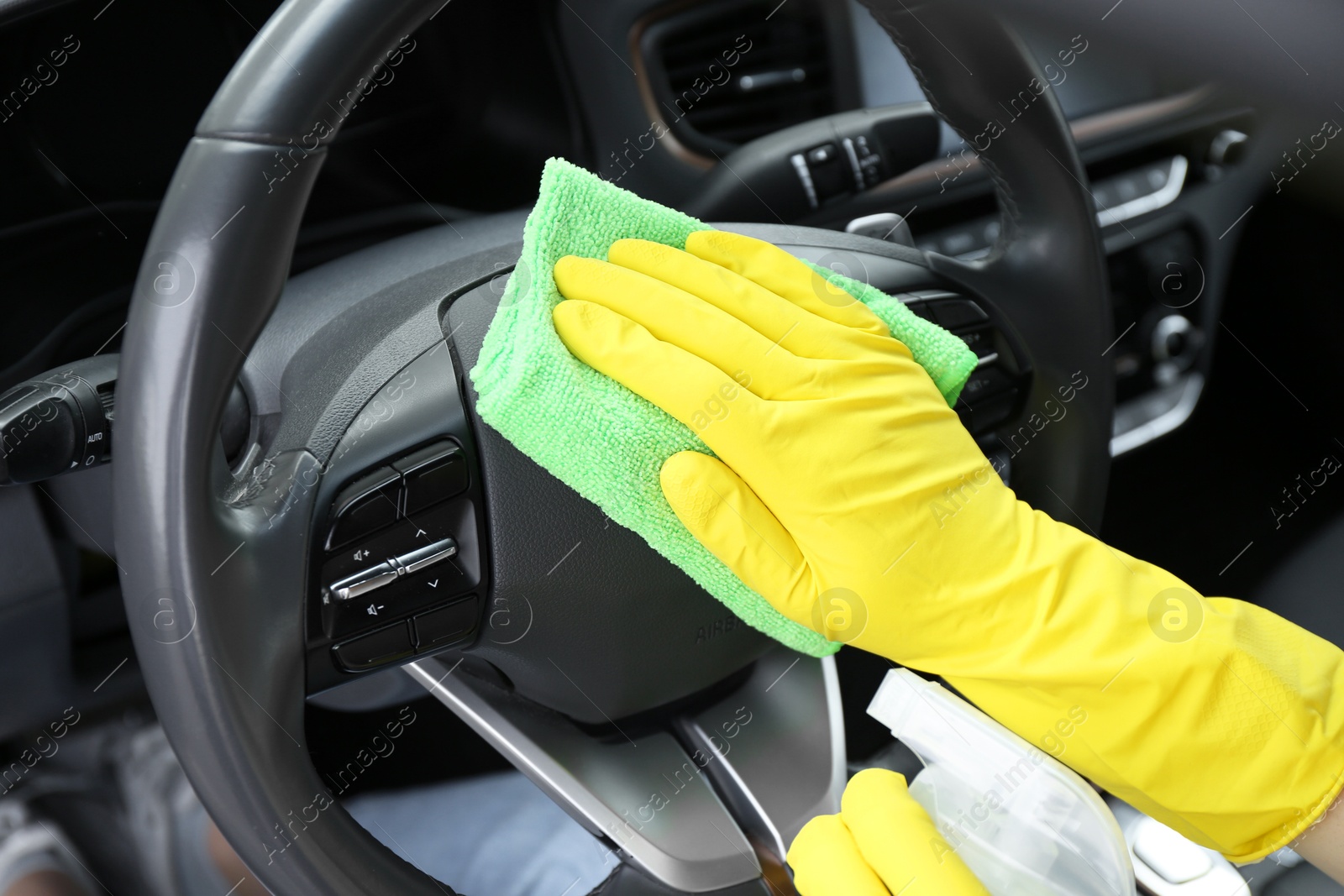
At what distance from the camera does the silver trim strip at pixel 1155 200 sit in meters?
1.39

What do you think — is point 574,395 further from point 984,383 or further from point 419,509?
point 984,383

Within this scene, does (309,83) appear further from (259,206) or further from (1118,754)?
(1118,754)

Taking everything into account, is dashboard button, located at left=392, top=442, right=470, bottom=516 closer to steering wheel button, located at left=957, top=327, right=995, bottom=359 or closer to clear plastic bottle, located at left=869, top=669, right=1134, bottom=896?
clear plastic bottle, located at left=869, top=669, right=1134, bottom=896

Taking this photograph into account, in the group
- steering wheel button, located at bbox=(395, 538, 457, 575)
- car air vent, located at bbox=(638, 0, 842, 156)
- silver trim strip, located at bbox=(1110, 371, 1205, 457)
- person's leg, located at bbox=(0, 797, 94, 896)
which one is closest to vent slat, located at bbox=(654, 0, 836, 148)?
car air vent, located at bbox=(638, 0, 842, 156)

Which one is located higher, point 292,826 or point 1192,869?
point 292,826

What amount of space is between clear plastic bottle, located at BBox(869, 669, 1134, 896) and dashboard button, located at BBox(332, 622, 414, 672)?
294mm

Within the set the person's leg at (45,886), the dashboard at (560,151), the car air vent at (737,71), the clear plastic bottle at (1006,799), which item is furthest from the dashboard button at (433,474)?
the car air vent at (737,71)

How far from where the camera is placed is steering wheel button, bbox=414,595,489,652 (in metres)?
0.60

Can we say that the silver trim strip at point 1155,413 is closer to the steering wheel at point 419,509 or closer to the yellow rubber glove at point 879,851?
the steering wheel at point 419,509

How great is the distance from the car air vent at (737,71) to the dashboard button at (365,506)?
38.7 inches

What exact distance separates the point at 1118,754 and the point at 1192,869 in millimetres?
333

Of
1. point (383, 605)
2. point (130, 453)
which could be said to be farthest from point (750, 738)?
point (130, 453)

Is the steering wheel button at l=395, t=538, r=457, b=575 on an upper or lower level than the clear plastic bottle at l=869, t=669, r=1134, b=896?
upper

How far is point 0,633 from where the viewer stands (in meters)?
0.78
